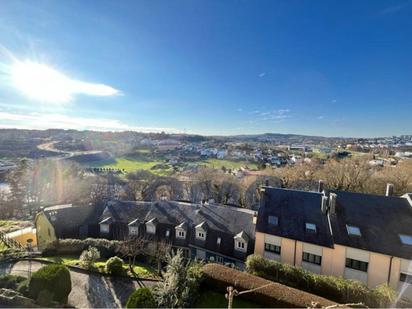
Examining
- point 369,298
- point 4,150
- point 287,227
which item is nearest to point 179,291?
point 369,298

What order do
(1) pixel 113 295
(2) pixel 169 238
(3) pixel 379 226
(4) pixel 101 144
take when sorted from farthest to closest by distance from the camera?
(4) pixel 101 144
(2) pixel 169 238
(3) pixel 379 226
(1) pixel 113 295

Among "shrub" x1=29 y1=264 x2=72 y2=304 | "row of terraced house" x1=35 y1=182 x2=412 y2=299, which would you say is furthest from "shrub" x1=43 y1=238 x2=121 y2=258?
"shrub" x1=29 y1=264 x2=72 y2=304

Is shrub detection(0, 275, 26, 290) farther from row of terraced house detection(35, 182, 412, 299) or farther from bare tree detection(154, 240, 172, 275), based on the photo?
bare tree detection(154, 240, 172, 275)

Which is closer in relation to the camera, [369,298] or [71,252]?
[369,298]

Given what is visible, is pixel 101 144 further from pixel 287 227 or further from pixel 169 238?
pixel 287 227

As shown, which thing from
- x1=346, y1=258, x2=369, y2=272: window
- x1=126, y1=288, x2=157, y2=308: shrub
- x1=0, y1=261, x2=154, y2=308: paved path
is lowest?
x1=0, y1=261, x2=154, y2=308: paved path

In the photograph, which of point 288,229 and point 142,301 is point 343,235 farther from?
point 142,301

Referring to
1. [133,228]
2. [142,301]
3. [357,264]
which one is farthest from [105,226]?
[357,264]
